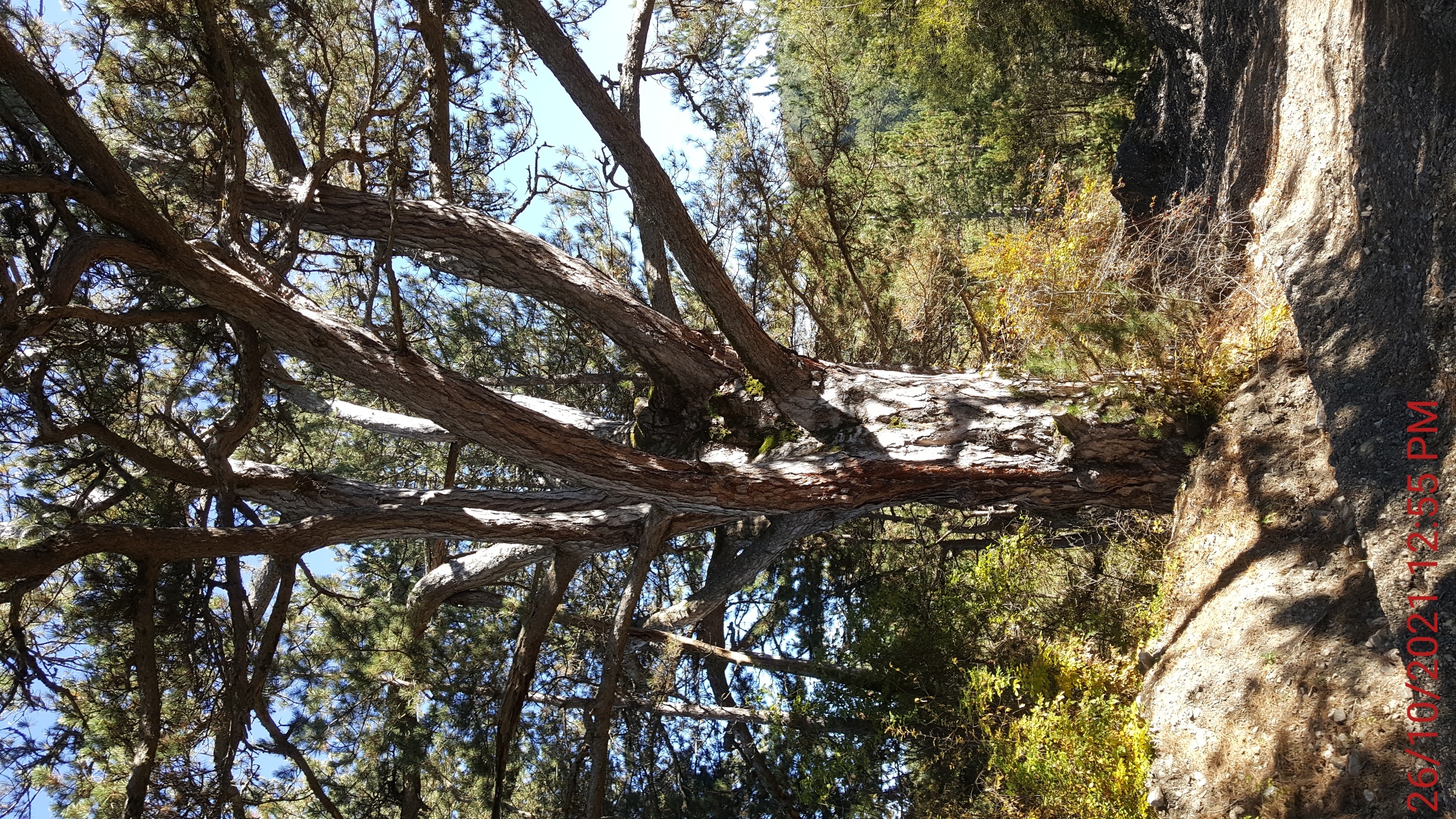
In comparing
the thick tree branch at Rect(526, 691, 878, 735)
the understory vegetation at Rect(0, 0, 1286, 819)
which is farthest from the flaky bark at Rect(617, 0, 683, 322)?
the thick tree branch at Rect(526, 691, 878, 735)

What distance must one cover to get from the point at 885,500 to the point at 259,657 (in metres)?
3.57

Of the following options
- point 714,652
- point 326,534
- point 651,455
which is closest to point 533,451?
point 651,455

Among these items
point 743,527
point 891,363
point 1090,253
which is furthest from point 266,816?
point 1090,253

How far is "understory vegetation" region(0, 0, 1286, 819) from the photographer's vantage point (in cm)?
423

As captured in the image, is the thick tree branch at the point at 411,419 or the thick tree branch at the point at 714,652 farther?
the thick tree branch at the point at 411,419

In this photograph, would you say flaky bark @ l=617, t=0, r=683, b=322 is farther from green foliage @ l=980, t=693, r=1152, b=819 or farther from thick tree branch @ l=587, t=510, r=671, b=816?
green foliage @ l=980, t=693, r=1152, b=819

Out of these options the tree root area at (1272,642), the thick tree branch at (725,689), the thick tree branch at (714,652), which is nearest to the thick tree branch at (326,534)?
the thick tree branch at (714,652)

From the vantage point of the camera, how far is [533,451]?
438 centimetres

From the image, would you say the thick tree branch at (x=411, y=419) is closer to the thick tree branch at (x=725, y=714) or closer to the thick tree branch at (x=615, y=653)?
the thick tree branch at (x=615, y=653)

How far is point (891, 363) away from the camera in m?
7.61

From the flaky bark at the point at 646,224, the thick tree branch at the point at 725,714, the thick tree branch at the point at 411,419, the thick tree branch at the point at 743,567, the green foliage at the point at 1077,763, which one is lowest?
the green foliage at the point at 1077,763

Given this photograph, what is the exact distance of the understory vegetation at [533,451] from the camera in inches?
167
